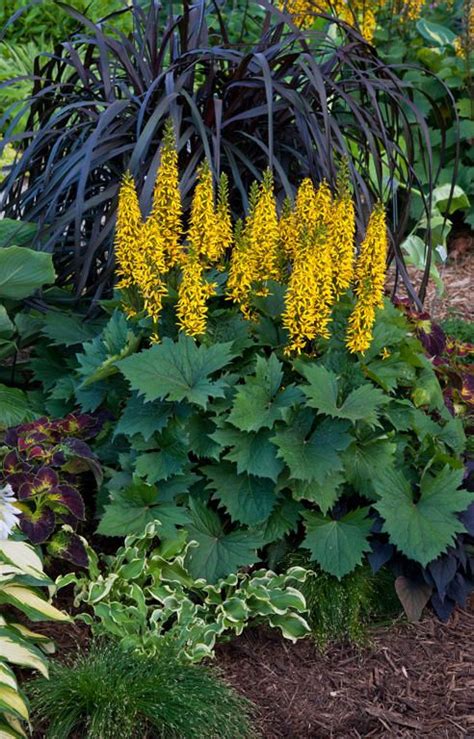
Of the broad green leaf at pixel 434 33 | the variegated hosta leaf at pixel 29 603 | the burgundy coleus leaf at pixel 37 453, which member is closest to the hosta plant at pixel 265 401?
the burgundy coleus leaf at pixel 37 453

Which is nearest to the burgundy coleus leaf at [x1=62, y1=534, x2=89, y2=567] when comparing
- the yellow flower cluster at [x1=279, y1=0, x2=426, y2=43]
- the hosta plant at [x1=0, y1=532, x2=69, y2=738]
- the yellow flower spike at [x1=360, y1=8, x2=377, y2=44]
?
the hosta plant at [x1=0, y1=532, x2=69, y2=738]

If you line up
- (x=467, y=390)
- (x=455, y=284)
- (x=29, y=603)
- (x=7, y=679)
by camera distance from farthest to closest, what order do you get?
(x=455, y=284)
(x=467, y=390)
(x=29, y=603)
(x=7, y=679)

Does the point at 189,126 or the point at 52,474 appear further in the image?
the point at 189,126

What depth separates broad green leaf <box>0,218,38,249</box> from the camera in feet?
12.5

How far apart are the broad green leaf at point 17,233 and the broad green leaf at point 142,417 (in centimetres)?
94

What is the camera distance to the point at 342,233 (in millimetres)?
3264

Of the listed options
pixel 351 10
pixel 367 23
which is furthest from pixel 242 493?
pixel 367 23

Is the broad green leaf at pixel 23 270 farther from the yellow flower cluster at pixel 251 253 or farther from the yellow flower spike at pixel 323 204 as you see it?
the yellow flower spike at pixel 323 204

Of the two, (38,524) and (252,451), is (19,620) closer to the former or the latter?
(38,524)

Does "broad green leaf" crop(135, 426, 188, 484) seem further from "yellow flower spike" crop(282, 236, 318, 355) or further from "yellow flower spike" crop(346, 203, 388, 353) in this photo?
"yellow flower spike" crop(346, 203, 388, 353)

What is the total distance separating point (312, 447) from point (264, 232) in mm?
723

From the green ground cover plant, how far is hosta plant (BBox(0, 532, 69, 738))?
0.24 ft

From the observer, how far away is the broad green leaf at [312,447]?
10.1 feet

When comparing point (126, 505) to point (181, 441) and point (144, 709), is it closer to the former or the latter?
point (181, 441)
